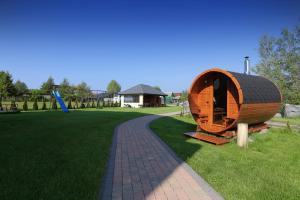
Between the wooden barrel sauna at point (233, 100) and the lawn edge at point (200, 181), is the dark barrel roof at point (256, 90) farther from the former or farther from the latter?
the lawn edge at point (200, 181)

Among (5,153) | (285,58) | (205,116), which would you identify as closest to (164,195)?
(5,153)

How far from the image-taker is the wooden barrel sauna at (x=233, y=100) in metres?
8.11

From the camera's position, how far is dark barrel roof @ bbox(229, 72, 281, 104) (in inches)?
322

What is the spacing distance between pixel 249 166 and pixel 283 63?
28.4 meters

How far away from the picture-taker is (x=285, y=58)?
27953 millimetres

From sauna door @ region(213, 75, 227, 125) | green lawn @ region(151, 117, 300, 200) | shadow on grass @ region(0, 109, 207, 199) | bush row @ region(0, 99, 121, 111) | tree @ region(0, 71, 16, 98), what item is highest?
tree @ region(0, 71, 16, 98)

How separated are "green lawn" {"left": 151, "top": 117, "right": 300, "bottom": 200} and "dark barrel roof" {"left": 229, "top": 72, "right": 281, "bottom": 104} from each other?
1869 millimetres

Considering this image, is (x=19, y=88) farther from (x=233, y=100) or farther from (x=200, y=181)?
(x=200, y=181)

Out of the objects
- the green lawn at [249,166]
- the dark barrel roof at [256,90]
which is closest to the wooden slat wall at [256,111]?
the dark barrel roof at [256,90]

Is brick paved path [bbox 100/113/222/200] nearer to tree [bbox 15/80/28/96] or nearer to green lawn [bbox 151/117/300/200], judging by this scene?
green lawn [bbox 151/117/300/200]

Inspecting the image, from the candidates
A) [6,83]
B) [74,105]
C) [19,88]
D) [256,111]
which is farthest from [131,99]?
[19,88]

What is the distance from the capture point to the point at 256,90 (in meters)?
8.99

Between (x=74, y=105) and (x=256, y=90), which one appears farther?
(x=74, y=105)

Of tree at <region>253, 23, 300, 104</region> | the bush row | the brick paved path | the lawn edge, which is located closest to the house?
the bush row
